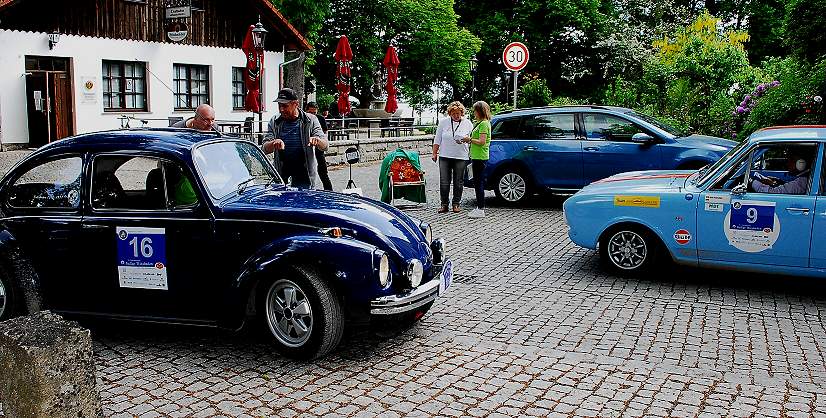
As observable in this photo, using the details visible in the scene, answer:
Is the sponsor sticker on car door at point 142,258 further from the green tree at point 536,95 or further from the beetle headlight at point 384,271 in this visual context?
the green tree at point 536,95

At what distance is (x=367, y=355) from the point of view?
613 centimetres

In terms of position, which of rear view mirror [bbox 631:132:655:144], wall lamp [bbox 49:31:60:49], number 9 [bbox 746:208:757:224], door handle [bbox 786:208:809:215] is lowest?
number 9 [bbox 746:208:757:224]

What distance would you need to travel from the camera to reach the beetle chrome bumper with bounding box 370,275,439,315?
18.9ft

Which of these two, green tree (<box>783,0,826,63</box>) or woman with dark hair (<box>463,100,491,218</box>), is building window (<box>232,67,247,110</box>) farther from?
green tree (<box>783,0,826,63</box>)

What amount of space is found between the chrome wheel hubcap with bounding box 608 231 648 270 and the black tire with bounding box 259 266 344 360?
4016 millimetres

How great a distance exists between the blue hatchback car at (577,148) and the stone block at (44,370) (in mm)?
11129

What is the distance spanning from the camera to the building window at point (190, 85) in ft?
95.0

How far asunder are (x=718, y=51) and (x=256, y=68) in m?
11.9

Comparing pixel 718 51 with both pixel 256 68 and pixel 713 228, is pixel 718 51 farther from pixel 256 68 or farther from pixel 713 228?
pixel 713 228

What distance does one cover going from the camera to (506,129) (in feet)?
48.4

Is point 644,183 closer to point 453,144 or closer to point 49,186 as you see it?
point 453,144

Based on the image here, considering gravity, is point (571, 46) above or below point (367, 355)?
above

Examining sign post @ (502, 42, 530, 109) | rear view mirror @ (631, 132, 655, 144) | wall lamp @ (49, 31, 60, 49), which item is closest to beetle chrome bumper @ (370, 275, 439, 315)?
rear view mirror @ (631, 132, 655, 144)

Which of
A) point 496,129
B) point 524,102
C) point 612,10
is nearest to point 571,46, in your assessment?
point 612,10
